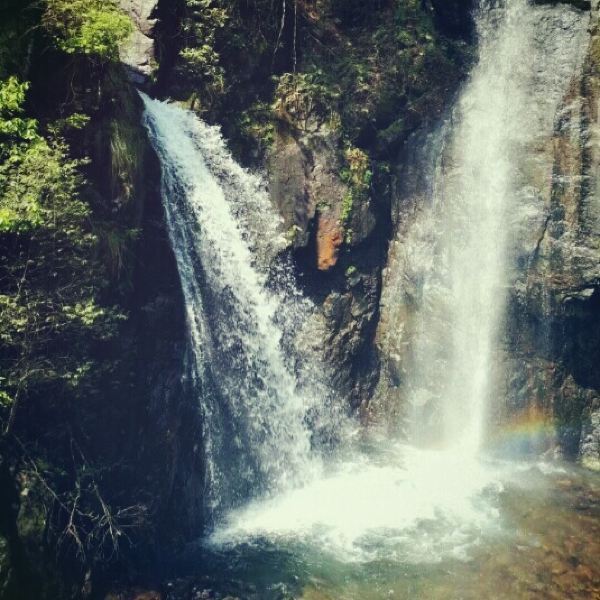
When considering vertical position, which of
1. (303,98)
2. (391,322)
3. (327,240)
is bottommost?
(391,322)

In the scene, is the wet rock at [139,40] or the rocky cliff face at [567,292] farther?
the rocky cliff face at [567,292]

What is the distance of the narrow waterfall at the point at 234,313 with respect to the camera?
12.7 meters

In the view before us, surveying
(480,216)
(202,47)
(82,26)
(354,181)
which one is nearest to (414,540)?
(480,216)

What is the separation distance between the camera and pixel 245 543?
11898mm

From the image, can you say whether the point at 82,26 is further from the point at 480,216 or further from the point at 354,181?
the point at 480,216

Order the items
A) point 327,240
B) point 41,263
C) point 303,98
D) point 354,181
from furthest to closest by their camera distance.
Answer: point 354,181 < point 327,240 < point 303,98 < point 41,263

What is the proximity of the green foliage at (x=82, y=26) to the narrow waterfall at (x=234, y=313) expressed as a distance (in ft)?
9.52

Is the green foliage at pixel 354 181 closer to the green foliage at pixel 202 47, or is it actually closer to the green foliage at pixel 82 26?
the green foliage at pixel 202 47

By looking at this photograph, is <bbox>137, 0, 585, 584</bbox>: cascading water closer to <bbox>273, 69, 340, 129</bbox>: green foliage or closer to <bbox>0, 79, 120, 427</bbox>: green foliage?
<bbox>273, 69, 340, 129</bbox>: green foliage

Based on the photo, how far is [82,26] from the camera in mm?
9195

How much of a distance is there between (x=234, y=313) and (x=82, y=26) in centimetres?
738

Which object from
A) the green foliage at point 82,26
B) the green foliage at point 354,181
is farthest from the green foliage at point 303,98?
the green foliage at point 82,26

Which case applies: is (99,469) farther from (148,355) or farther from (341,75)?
(341,75)

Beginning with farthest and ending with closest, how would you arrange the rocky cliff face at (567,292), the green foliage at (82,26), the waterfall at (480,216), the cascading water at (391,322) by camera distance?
the waterfall at (480,216) < the rocky cliff face at (567,292) < the cascading water at (391,322) < the green foliage at (82,26)
